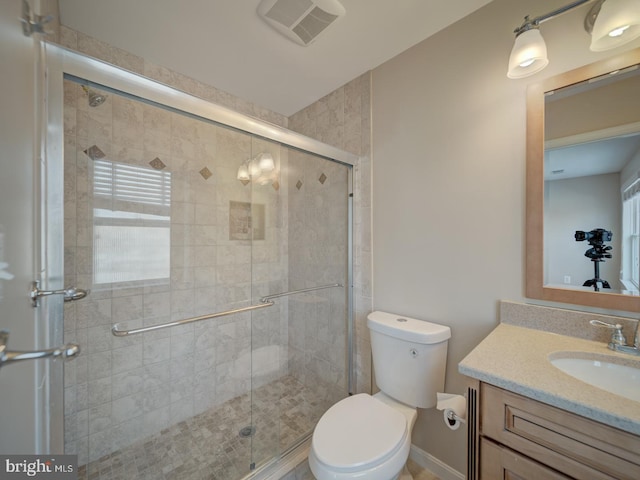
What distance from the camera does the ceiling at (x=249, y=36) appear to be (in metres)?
1.26

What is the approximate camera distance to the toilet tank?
1.28 meters

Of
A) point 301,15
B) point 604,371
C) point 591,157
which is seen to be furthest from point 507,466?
point 301,15

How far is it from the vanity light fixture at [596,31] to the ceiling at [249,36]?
0.44 metres

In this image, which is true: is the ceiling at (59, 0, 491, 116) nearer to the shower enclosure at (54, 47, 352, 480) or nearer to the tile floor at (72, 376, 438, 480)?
the shower enclosure at (54, 47, 352, 480)

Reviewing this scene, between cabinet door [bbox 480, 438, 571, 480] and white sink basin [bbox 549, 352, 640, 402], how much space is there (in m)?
0.36

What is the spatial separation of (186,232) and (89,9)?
1.22m

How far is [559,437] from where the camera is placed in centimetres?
65

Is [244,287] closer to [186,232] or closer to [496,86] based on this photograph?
[186,232]

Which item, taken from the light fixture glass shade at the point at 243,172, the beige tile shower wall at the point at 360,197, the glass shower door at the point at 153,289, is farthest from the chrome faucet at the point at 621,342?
the light fixture glass shade at the point at 243,172

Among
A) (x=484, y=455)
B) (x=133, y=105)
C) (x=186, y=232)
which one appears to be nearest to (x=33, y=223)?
(x=133, y=105)

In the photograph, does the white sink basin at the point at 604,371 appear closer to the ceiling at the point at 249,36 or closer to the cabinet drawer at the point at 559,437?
the cabinet drawer at the point at 559,437

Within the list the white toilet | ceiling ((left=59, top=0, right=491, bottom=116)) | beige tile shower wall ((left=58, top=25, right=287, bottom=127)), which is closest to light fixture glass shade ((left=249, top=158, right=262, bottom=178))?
beige tile shower wall ((left=58, top=25, right=287, bottom=127))

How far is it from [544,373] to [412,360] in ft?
→ 2.08

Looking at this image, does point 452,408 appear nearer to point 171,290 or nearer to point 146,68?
point 171,290
